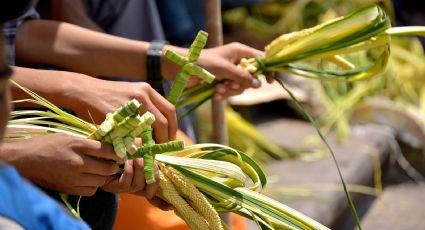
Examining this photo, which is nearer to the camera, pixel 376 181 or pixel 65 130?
pixel 65 130

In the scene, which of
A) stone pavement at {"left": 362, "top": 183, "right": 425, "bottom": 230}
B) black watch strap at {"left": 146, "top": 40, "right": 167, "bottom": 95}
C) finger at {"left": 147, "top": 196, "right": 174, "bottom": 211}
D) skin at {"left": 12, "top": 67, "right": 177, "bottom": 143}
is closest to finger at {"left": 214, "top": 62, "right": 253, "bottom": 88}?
black watch strap at {"left": 146, "top": 40, "right": 167, "bottom": 95}

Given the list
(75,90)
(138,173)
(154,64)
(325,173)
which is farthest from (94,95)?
(325,173)

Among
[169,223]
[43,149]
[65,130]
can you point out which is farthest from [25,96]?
[169,223]

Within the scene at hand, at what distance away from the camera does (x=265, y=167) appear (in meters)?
2.95

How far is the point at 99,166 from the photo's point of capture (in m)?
1.24

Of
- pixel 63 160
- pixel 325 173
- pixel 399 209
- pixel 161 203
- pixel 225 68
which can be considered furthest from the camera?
pixel 399 209

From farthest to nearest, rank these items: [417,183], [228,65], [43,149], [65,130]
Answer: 1. [417,183]
2. [228,65]
3. [65,130]
4. [43,149]

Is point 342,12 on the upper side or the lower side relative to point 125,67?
lower

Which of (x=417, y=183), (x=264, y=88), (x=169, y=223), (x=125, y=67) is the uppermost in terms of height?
(x=125, y=67)

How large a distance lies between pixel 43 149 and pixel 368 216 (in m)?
1.89

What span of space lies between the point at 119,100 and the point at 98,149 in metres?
0.20

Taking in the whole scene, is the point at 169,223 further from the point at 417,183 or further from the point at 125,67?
the point at 417,183

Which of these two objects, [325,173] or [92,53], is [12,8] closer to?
[92,53]

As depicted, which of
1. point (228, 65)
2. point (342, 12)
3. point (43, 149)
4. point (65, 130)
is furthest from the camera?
point (342, 12)
